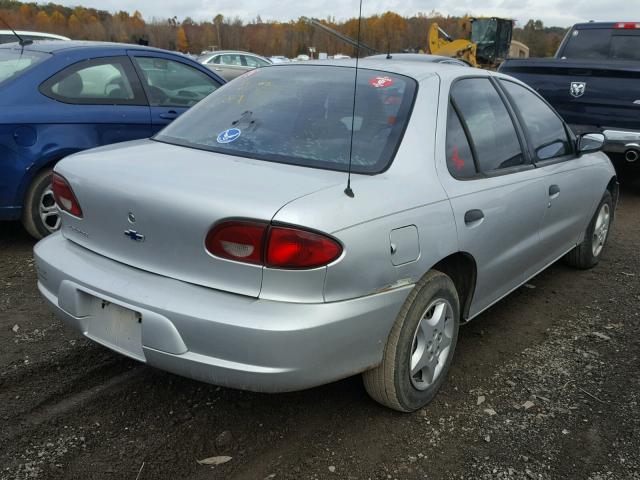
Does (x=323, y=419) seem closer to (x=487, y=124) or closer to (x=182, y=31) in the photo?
(x=487, y=124)

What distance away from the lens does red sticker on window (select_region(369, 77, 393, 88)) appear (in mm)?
3078

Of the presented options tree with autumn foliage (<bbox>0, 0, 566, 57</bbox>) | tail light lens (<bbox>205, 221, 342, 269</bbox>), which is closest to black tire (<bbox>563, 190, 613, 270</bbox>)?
tail light lens (<bbox>205, 221, 342, 269</bbox>)

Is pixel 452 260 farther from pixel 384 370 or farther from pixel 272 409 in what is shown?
pixel 272 409

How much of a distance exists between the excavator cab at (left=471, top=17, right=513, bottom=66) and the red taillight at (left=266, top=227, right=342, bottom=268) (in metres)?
19.6

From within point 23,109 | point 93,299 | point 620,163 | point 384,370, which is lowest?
point 620,163

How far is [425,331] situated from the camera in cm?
279

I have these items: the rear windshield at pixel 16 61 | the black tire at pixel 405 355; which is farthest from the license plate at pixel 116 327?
the rear windshield at pixel 16 61

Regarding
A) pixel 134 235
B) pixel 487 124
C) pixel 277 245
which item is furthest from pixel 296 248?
pixel 487 124

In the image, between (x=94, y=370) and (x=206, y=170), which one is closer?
(x=206, y=170)

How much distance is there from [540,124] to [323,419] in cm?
242

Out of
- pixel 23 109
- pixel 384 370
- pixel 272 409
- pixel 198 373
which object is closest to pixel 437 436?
pixel 384 370

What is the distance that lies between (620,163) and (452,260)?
6590 mm

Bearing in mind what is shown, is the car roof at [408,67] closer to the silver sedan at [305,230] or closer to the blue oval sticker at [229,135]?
the silver sedan at [305,230]

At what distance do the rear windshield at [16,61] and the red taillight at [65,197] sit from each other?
7.76 feet
